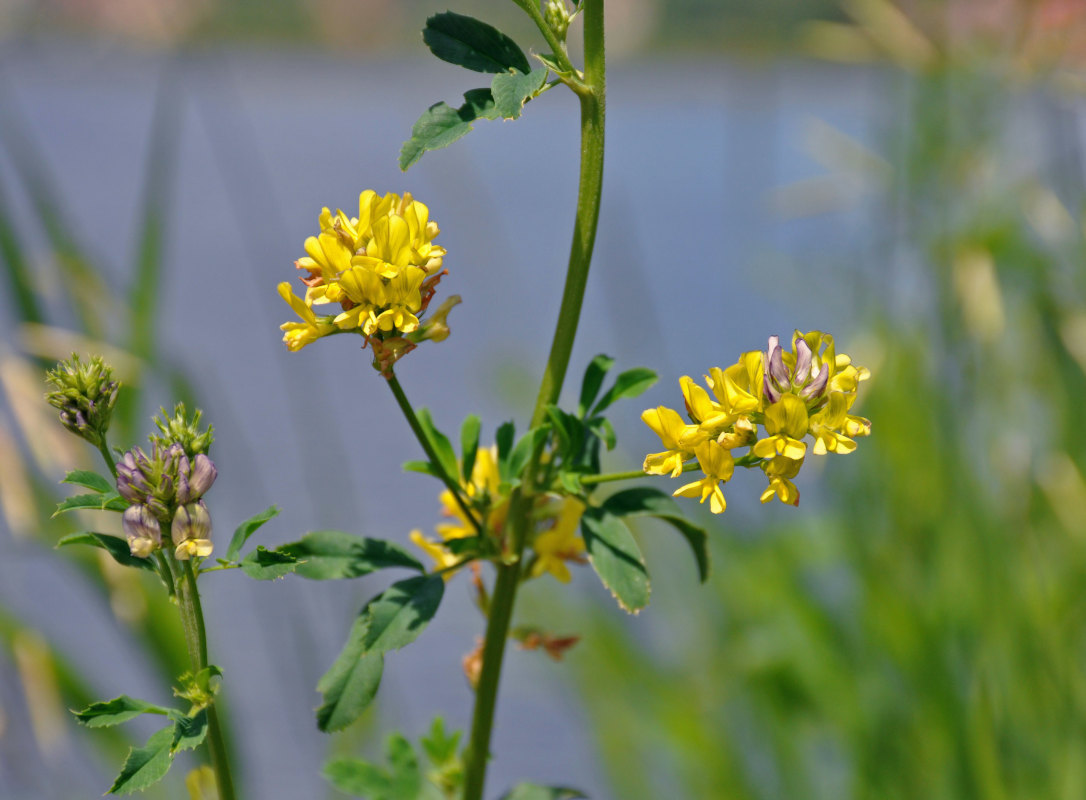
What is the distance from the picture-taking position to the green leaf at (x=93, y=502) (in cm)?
26

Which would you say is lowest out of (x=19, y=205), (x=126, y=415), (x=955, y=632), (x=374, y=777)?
(x=955, y=632)

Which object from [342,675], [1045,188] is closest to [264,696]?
[1045,188]

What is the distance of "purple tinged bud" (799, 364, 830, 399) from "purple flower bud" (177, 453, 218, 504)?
0.54ft

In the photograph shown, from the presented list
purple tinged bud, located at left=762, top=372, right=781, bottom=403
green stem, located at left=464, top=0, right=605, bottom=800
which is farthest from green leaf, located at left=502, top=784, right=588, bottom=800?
purple tinged bud, located at left=762, top=372, right=781, bottom=403

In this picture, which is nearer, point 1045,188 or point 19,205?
point 1045,188

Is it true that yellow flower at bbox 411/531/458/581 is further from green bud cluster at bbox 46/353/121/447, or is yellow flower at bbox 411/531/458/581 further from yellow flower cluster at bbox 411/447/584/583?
green bud cluster at bbox 46/353/121/447

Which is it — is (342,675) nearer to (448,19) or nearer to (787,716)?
(448,19)

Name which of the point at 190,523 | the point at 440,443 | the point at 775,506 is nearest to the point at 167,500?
the point at 190,523

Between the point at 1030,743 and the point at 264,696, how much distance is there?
122 centimetres

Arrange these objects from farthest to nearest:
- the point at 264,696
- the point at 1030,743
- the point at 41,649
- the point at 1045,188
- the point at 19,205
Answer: the point at 19,205, the point at 264,696, the point at 1045,188, the point at 1030,743, the point at 41,649

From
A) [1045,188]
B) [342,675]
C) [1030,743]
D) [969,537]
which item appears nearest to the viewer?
[342,675]

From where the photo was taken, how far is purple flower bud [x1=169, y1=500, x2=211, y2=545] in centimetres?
26

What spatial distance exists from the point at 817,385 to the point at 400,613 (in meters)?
0.14

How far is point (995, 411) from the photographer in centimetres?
136
